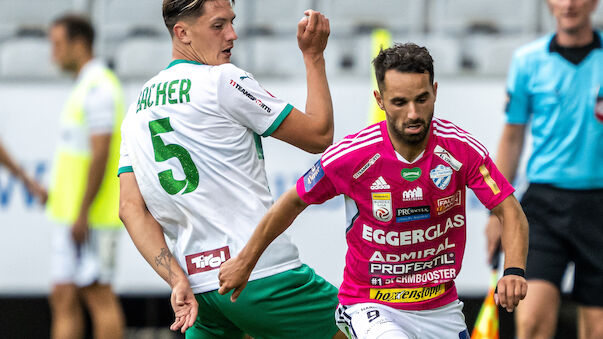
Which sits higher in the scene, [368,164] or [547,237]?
[368,164]

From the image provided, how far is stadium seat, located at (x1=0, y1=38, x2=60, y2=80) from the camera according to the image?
7742 millimetres

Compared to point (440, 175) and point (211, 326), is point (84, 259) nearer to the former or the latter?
point (211, 326)

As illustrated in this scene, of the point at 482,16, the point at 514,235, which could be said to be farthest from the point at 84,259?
the point at 482,16

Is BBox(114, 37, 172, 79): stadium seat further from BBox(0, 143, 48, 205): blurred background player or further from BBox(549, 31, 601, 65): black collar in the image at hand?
BBox(549, 31, 601, 65): black collar

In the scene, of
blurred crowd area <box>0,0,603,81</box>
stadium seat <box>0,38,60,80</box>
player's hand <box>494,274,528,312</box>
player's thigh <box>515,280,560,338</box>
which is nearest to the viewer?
player's hand <box>494,274,528,312</box>

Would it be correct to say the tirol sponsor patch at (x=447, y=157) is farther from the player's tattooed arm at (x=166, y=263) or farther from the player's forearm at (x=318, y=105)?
the player's tattooed arm at (x=166, y=263)

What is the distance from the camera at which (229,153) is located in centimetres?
336

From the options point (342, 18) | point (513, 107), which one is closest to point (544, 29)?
point (342, 18)

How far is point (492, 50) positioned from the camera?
7.42 meters

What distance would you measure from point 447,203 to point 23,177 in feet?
11.4

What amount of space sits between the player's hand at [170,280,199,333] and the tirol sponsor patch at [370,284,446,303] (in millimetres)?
660

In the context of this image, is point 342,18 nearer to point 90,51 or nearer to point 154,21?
point 154,21

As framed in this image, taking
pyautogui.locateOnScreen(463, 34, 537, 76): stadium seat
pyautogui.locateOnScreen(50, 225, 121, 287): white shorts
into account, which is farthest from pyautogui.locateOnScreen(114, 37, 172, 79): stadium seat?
pyautogui.locateOnScreen(463, 34, 537, 76): stadium seat

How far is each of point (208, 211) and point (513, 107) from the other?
2028 mm
